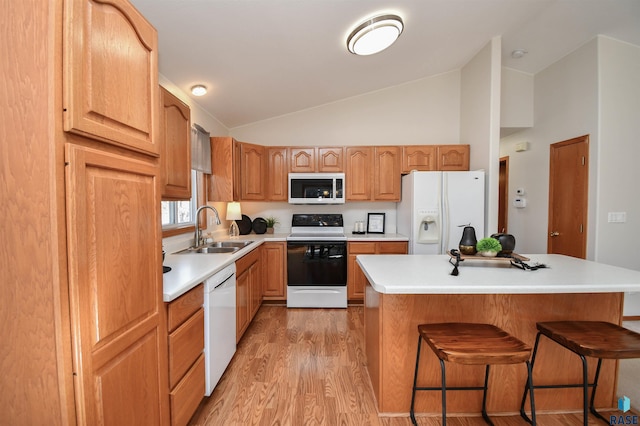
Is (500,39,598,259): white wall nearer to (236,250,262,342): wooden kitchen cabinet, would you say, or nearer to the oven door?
the oven door

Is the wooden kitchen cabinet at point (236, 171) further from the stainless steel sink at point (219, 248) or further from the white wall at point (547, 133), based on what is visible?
the white wall at point (547, 133)

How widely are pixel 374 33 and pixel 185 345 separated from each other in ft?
8.67

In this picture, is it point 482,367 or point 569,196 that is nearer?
point 482,367

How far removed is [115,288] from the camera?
36.2 inches

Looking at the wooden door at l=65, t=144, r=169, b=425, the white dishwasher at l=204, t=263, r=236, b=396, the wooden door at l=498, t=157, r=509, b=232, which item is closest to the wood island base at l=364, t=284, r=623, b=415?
the white dishwasher at l=204, t=263, r=236, b=396

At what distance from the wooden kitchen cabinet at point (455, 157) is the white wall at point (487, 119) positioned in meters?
0.08

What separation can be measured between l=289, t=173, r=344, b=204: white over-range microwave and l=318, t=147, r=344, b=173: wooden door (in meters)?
0.12

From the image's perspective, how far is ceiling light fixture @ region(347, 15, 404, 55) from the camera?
2.21m

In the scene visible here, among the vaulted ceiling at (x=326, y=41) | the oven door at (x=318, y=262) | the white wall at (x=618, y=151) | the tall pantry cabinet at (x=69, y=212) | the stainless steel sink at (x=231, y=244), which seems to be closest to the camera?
the tall pantry cabinet at (x=69, y=212)

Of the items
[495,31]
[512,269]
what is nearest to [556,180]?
[495,31]

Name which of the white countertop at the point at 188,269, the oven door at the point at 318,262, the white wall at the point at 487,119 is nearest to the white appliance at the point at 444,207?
the white wall at the point at 487,119

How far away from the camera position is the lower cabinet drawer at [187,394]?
131cm

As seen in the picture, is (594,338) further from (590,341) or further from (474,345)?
(474,345)

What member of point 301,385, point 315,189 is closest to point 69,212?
point 301,385
